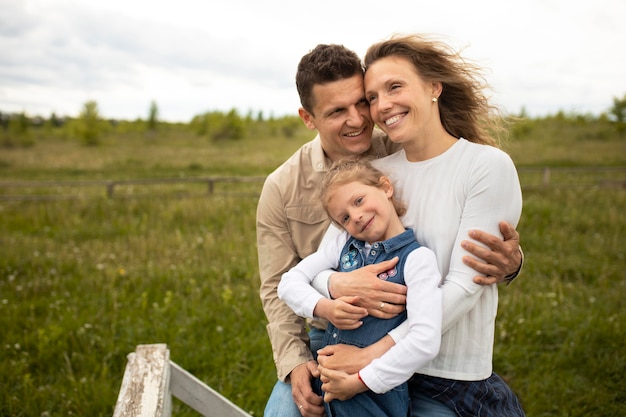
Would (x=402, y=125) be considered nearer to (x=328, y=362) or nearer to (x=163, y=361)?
(x=328, y=362)

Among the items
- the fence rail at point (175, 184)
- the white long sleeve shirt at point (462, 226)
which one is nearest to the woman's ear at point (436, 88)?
the white long sleeve shirt at point (462, 226)

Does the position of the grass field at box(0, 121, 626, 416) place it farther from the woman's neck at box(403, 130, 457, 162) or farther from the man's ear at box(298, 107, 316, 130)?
the woman's neck at box(403, 130, 457, 162)

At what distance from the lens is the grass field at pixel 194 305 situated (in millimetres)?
4156

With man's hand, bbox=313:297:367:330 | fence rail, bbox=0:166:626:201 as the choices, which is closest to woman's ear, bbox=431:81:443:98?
man's hand, bbox=313:297:367:330

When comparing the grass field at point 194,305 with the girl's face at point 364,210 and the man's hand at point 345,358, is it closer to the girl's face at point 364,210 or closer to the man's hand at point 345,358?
the man's hand at point 345,358

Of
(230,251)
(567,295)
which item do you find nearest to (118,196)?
(230,251)

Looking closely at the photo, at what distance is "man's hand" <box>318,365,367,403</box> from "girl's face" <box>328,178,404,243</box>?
0.57 metres

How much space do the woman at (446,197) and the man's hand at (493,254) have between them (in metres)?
0.04

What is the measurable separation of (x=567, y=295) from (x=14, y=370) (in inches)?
231

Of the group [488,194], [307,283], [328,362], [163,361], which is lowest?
[163,361]

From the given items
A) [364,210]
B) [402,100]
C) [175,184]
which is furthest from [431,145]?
[175,184]

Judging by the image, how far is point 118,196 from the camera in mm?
12094

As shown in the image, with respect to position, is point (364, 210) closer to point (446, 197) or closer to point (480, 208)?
point (446, 197)

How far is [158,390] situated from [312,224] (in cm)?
120
